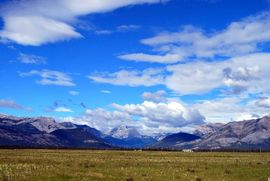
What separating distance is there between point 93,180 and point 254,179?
689 inches

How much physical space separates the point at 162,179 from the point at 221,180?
6.09 m

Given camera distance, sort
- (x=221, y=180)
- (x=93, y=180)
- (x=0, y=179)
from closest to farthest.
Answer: (x=0, y=179)
(x=93, y=180)
(x=221, y=180)

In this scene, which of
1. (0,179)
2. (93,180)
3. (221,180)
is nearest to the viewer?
(0,179)

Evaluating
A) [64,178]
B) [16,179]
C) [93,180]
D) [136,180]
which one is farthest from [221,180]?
[16,179]

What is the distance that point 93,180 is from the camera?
40.8 m

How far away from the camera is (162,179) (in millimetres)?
43906

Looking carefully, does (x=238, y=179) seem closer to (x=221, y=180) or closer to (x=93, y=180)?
(x=221, y=180)

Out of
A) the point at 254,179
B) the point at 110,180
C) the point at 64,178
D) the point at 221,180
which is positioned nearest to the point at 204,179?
the point at 221,180

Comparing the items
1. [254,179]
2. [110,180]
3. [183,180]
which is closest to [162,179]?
[183,180]

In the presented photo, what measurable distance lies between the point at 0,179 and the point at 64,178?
A: 6.74 meters

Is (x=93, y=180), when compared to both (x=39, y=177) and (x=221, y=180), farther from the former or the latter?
(x=221, y=180)

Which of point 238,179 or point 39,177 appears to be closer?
point 39,177

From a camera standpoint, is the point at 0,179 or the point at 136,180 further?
the point at 136,180

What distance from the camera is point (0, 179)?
38.1m
